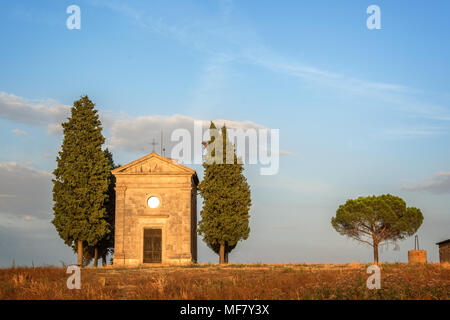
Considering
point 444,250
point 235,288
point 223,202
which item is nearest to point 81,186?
point 223,202

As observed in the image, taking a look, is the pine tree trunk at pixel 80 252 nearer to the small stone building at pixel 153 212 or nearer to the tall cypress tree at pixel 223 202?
the small stone building at pixel 153 212

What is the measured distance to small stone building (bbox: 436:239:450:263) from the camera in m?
43.8

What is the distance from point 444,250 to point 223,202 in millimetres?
20830

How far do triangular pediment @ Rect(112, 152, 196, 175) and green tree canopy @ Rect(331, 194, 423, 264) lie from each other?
1806cm

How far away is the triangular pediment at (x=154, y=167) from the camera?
126 feet

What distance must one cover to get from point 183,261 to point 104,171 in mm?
9029

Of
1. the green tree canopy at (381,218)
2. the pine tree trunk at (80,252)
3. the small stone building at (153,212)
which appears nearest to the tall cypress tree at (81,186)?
the pine tree trunk at (80,252)

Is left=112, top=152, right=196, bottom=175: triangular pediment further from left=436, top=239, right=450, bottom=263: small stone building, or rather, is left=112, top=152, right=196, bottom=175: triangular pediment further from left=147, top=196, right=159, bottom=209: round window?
left=436, top=239, right=450, bottom=263: small stone building

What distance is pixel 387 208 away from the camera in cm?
4691

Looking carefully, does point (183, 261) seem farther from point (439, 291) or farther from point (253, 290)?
point (439, 291)

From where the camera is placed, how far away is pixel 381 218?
47.3 m
